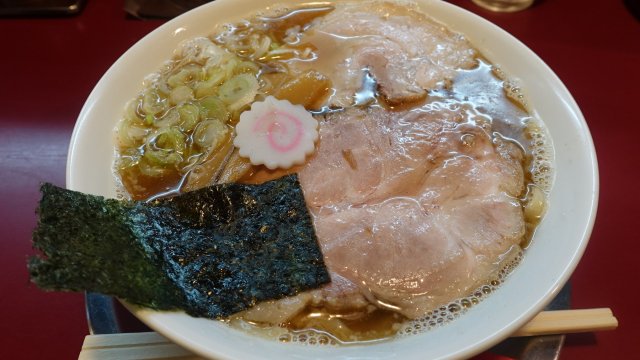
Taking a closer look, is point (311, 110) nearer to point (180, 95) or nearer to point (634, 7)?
point (180, 95)

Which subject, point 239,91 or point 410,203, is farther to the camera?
point 239,91

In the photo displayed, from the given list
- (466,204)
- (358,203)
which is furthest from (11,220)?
(466,204)

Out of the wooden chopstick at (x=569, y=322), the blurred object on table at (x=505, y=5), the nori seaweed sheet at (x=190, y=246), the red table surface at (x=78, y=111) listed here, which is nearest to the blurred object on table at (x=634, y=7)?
the red table surface at (x=78, y=111)

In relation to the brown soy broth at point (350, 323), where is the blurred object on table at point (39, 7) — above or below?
above

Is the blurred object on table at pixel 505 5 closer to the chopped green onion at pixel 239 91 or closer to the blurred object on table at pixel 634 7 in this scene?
the blurred object on table at pixel 634 7

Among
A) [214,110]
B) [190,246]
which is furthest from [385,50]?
[190,246]

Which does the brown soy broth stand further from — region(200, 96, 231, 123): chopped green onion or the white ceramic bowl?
region(200, 96, 231, 123): chopped green onion

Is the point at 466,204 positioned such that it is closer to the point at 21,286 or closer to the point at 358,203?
the point at 358,203
